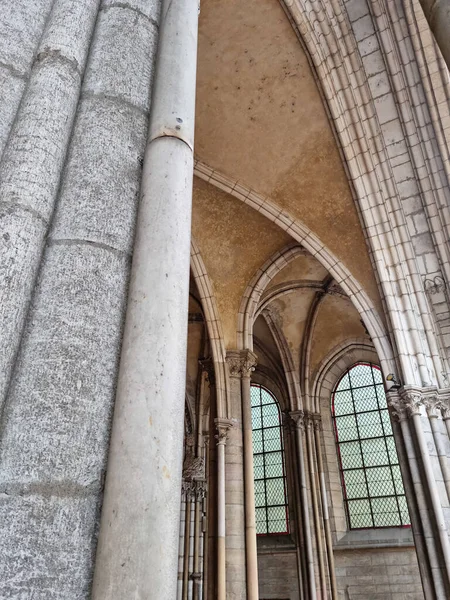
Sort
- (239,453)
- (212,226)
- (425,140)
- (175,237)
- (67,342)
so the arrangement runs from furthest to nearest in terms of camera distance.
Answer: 1. (212,226)
2. (239,453)
3. (425,140)
4. (175,237)
5. (67,342)

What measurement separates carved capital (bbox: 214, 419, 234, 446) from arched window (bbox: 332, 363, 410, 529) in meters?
5.33

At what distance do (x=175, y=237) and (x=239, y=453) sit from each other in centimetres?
702

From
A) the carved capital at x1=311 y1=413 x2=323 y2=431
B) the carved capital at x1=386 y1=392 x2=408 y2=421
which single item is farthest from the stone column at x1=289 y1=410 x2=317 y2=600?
the carved capital at x1=386 y1=392 x2=408 y2=421

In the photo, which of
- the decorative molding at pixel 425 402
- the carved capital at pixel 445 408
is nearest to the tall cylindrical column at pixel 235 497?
the decorative molding at pixel 425 402

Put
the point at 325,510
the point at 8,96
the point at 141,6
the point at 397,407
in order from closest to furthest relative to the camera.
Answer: the point at 8,96 < the point at 141,6 < the point at 397,407 < the point at 325,510

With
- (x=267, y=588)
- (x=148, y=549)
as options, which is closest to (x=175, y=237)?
(x=148, y=549)

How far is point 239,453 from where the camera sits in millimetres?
7973

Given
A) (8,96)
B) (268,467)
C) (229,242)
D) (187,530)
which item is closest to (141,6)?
(8,96)

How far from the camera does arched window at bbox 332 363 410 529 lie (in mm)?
11359

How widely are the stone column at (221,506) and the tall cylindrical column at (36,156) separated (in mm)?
6894

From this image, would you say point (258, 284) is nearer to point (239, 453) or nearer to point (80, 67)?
point (239, 453)

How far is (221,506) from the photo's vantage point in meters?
7.40

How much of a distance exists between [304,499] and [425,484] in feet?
19.9

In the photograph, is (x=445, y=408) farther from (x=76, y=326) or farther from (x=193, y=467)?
(x=193, y=467)
